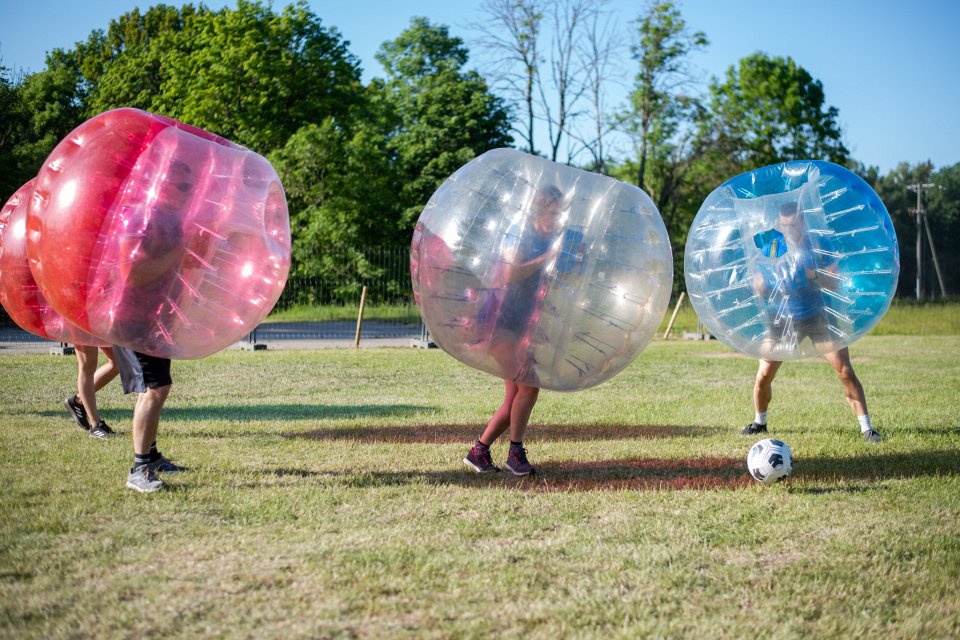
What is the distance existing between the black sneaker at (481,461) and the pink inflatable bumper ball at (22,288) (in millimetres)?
3563

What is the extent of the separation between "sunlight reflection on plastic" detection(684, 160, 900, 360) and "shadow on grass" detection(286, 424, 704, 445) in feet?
5.09

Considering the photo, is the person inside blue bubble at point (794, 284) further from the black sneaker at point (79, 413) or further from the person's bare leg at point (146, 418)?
the black sneaker at point (79, 413)

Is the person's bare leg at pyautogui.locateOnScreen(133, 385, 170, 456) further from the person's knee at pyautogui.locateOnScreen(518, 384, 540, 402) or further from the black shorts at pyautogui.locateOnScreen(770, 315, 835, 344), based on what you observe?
the black shorts at pyautogui.locateOnScreen(770, 315, 835, 344)

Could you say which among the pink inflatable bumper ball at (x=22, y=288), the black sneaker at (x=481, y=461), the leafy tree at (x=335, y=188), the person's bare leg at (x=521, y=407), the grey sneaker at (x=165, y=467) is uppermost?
the leafy tree at (x=335, y=188)

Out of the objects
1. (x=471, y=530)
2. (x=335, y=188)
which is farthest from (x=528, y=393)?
(x=335, y=188)

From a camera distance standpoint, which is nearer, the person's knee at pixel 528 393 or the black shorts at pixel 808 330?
the person's knee at pixel 528 393

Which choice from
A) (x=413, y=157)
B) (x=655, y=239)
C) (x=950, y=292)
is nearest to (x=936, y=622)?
(x=655, y=239)

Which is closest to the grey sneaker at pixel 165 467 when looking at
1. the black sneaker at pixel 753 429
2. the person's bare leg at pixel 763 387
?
the black sneaker at pixel 753 429

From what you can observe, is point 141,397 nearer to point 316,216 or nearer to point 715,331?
point 715,331

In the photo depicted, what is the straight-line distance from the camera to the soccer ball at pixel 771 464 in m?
6.19

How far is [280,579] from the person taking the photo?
159 inches

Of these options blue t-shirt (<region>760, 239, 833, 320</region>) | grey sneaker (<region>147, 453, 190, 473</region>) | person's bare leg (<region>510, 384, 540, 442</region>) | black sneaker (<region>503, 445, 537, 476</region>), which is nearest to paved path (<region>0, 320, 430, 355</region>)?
grey sneaker (<region>147, 453, 190, 473</region>)

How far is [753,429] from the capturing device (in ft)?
27.2

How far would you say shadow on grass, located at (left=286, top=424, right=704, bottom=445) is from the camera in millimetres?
7934
